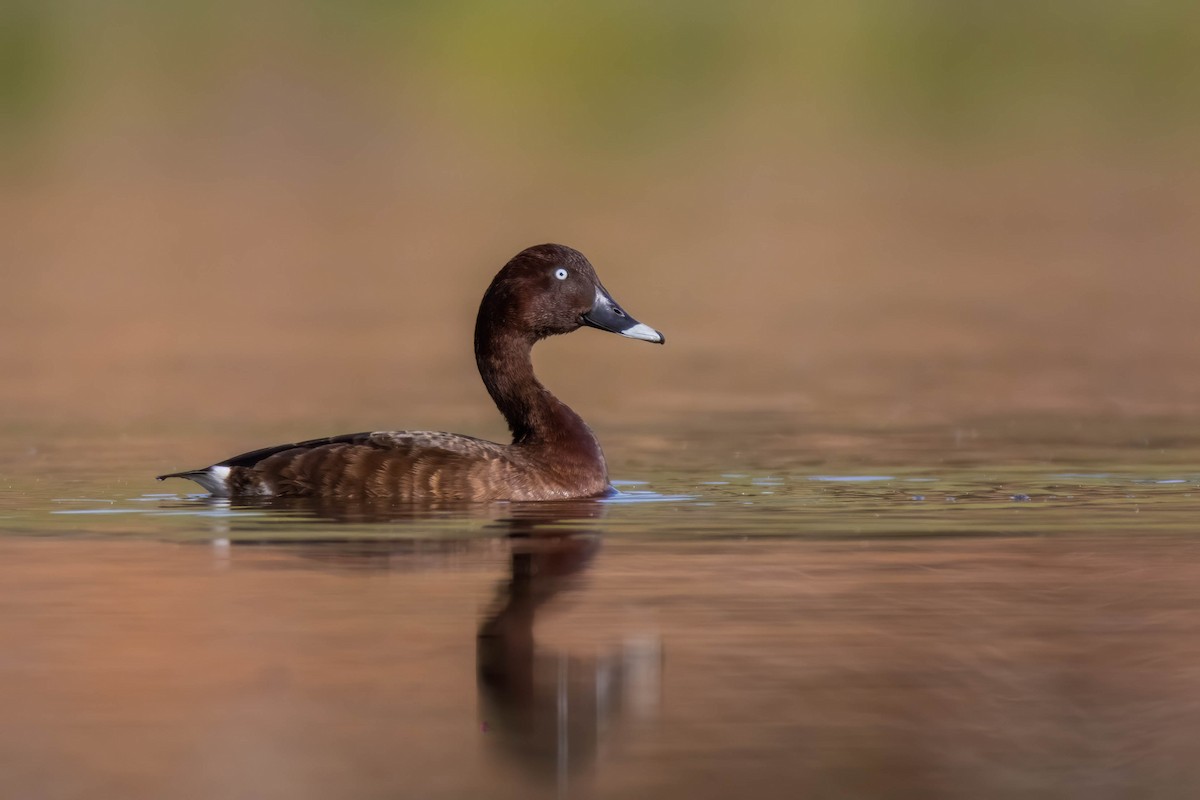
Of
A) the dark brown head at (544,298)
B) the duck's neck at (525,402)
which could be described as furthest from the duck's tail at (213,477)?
the dark brown head at (544,298)

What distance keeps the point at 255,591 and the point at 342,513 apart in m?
2.51

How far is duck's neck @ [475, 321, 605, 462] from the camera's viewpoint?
39.7 ft

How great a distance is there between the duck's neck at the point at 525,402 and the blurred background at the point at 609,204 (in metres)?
2.44

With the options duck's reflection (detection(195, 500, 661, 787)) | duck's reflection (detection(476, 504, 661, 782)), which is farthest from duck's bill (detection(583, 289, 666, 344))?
duck's reflection (detection(476, 504, 661, 782))

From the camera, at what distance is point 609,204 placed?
35188 millimetres

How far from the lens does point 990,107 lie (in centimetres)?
4312

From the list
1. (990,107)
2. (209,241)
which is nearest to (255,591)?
(209,241)

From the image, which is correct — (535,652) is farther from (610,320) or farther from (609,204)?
(609,204)

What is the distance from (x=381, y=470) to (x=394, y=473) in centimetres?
6

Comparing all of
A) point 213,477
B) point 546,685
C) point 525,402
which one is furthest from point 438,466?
point 546,685

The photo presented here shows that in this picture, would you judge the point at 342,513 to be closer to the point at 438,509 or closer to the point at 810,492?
the point at 438,509

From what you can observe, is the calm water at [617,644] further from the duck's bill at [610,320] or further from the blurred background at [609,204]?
the blurred background at [609,204]

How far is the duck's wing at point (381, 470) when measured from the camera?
38.3 feet

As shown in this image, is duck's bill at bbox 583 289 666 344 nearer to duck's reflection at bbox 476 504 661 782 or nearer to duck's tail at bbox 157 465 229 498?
duck's tail at bbox 157 465 229 498
